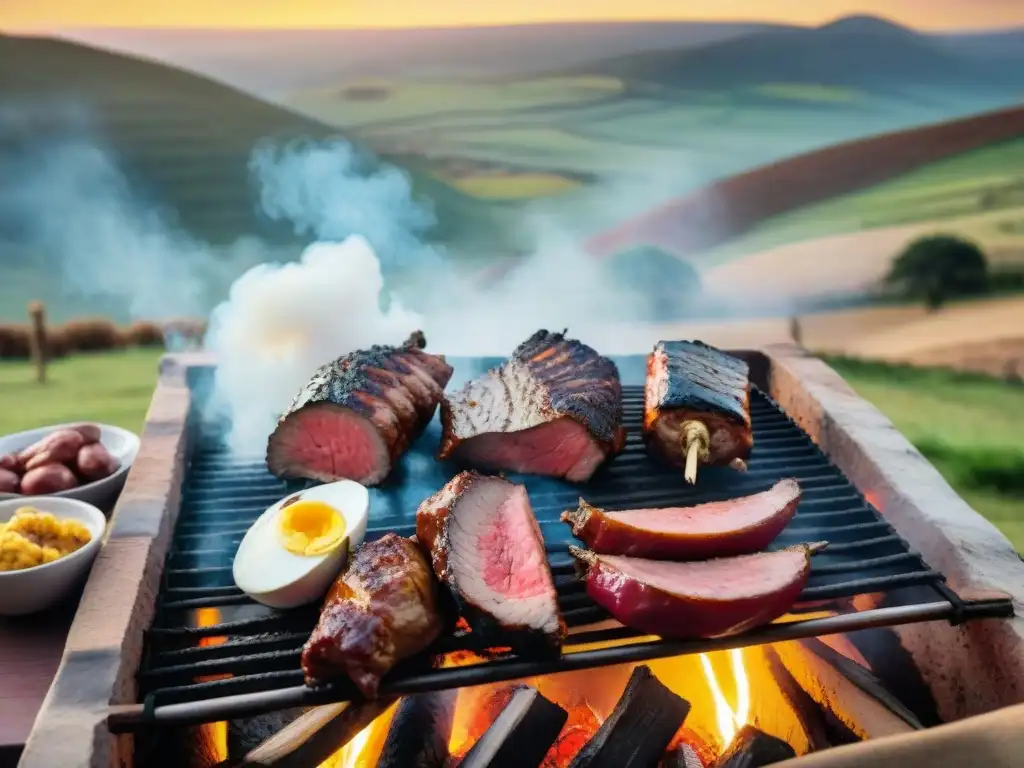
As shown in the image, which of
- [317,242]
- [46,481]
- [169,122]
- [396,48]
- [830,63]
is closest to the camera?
[46,481]

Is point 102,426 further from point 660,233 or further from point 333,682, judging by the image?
point 660,233

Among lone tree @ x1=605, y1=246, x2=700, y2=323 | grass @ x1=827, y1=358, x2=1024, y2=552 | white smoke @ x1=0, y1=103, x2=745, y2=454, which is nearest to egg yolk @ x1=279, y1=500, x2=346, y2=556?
white smoke @ x1=0, y1=103, x2=745, y2=454

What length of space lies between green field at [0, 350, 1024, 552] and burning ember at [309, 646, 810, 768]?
3151 mm

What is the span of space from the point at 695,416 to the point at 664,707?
126cm

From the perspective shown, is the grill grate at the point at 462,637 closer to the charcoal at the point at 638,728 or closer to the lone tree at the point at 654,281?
the charcoal at the point at 638,728

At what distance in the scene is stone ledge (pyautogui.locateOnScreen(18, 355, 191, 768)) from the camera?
2.12m

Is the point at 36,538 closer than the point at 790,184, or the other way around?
the point at 36,538

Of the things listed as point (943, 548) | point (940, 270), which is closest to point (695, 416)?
point (943, 548)

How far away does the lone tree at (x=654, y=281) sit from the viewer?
7.48m

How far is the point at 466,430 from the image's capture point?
11.5 ft

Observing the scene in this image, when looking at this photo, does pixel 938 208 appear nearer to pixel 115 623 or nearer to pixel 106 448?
pixel 106 448

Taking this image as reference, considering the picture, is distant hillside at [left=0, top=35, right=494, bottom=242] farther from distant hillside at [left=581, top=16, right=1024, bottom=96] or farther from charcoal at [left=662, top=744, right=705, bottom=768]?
charcoal at [left=662, top=744, right=705, bottom=768]

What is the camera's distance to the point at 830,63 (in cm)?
761

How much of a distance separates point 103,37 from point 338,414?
5119 mm
